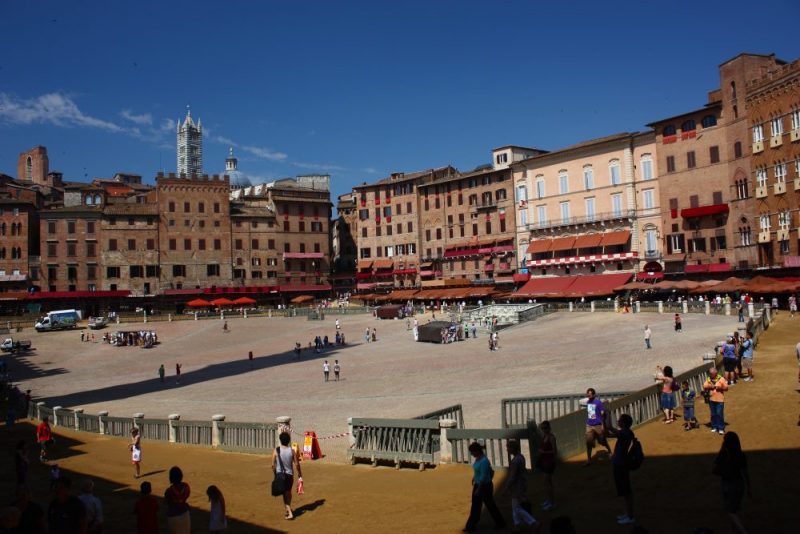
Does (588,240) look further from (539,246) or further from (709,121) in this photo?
(709,121)

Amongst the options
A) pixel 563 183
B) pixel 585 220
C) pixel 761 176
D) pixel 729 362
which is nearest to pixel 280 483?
pixel 729 362

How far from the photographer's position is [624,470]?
9.34 meters

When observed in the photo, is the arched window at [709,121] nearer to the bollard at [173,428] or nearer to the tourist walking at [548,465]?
the bollard at [173,428]

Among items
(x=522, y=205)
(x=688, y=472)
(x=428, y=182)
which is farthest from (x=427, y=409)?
(x=428, y=182)

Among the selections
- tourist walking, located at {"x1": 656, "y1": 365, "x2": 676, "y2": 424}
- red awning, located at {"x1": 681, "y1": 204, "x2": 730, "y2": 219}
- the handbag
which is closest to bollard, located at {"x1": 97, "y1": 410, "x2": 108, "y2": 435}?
the handbag

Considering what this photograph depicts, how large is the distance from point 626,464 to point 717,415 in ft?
17.2

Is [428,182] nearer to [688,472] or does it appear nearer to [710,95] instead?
[710,95]

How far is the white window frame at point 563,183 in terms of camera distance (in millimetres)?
70669

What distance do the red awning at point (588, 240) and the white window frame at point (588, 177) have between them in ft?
16.8

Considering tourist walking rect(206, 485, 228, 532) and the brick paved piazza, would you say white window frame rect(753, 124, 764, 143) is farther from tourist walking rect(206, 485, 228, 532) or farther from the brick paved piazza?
tourist walking rect(206, 485, 228, 532)

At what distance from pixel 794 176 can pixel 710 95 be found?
14.5 m

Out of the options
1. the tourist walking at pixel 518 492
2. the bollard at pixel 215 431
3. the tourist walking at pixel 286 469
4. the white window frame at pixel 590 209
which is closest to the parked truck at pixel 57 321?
the bollard at pixel 215 431

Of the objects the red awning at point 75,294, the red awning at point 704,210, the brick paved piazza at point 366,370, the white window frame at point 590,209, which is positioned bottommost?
the brick paved piazza at point 366,370

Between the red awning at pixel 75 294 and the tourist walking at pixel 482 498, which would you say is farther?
the red awning at pixel 75 294
